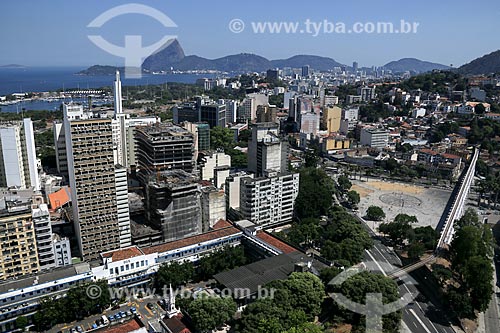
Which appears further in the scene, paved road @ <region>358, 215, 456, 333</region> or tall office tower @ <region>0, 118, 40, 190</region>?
tall office tower @ <region>0, 118, 40, 190</region>

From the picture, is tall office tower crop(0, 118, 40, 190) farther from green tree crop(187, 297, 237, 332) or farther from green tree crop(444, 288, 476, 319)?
green tree crop(444, 288, 476, 319)

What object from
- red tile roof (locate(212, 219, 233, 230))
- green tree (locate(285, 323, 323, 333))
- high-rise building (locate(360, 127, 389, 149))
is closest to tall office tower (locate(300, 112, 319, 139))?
high-rise building (locate(360, 127, 389, 149))

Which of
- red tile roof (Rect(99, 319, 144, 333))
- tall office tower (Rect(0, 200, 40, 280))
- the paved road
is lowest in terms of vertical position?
the paved road

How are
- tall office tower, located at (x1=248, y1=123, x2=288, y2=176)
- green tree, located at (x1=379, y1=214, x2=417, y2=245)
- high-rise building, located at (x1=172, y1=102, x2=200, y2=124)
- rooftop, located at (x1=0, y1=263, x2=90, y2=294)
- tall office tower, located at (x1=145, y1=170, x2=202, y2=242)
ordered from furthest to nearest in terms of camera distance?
high-rise building, located at (x1=172, y1=102, x2=200, y2=124) < tall office tower, located at (x1=248, y1=123, x2=288, y2=176) < green tree, located at (x1=379, y1=214, x2=417, y2=245) < tall office tower, located at (x1=145, y1=170, x2=202, y2=242) < rooftop, located at (x1=0, y1=263, x2=90, y2=294)

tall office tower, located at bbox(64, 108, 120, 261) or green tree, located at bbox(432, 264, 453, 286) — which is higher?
tall office tower, located at bbox(64, 108, 120, 261)

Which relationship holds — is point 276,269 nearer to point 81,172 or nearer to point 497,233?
point 81,172

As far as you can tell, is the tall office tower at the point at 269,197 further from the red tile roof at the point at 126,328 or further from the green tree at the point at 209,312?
the red tile roof at the point at 126,328

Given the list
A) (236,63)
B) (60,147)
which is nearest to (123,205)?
(60,147)
